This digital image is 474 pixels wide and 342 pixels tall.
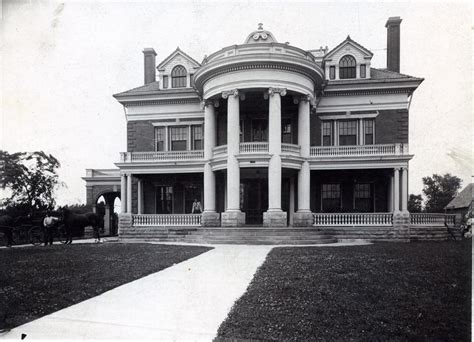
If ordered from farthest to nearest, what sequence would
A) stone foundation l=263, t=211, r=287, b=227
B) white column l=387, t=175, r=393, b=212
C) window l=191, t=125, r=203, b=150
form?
window l=191, t=125, r=203, b=150
white column l=387, t=175, r=393, b=212
stone foundation l=263, t=211, r=287, b=227

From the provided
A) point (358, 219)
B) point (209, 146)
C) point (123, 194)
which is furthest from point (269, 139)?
point (123, 194)

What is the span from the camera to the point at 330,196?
2180 centimetres

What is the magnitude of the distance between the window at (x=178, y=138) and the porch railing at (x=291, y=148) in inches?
292

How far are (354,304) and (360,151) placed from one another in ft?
51.8

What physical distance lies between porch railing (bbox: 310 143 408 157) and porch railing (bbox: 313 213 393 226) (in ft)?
11.5

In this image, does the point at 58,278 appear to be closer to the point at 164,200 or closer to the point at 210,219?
the point at 210,219

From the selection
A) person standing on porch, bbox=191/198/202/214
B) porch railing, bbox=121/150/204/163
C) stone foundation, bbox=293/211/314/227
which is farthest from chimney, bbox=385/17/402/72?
person standing on porch, bbox=191/198/202/214

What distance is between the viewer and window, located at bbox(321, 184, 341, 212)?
71.2ft

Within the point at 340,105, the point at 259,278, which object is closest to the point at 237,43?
the point at 340,105

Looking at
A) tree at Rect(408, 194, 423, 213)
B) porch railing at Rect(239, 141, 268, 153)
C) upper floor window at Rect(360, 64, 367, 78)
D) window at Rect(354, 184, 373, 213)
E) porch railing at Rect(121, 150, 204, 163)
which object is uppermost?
upper floor window at Rect(360, 64, 367, 78)

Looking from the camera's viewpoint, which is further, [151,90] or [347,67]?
[151,90]

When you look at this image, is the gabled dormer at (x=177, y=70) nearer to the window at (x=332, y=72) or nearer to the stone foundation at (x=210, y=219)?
the window at (x=332, y=72)

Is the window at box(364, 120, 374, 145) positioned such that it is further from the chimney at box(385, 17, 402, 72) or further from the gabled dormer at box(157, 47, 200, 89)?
the gabled dormer at box(157, 47, 200, 89)

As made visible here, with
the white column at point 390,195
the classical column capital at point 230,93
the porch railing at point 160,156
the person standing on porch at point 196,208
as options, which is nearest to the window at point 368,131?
the white column at point 390,195
